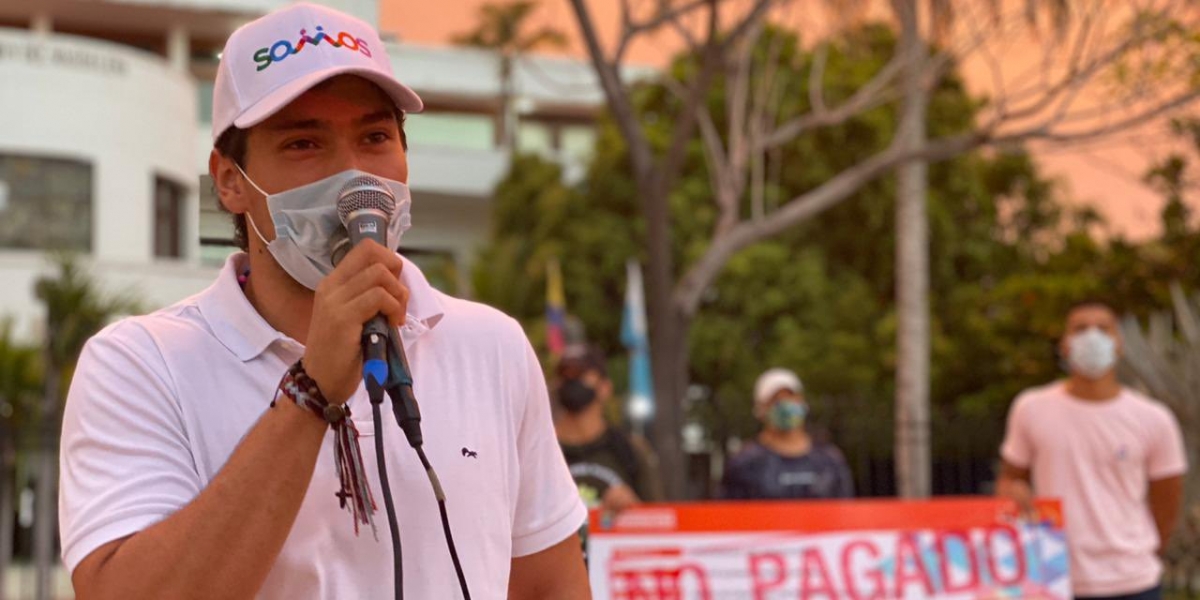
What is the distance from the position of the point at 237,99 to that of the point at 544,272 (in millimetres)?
28339

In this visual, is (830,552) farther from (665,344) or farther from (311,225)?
(311,225)

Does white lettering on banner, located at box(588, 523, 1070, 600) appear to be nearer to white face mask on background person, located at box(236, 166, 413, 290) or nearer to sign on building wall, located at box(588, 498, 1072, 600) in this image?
sign on building wall, located at box(588, 498, 1072, 600)

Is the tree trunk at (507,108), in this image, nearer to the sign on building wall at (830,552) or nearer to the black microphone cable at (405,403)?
the sign on building wall at (830,552)

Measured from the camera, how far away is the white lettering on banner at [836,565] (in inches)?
260

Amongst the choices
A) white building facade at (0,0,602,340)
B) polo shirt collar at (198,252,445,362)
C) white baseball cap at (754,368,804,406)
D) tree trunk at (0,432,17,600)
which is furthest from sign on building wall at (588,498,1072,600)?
white building facade at (0,0,602,340)

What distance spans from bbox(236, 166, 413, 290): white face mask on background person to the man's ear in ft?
0.29

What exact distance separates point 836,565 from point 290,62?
17.5 ft

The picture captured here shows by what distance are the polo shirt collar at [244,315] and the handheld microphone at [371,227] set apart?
0.51ft

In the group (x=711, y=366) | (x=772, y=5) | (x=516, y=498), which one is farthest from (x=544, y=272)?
(x=516, y=498)

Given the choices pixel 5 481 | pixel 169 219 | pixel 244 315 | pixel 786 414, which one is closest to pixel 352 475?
pixel 244 315

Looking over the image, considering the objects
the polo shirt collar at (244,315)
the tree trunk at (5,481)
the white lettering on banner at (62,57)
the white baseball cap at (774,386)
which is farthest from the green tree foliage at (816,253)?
the polo shirt collar at (244,315)

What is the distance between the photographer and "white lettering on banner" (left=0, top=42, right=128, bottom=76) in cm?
2873

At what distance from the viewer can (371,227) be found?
1708mm

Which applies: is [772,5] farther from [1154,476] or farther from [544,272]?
[544,272]
